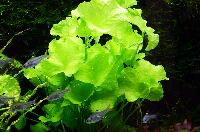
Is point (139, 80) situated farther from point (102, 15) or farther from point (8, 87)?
point (8, 87)

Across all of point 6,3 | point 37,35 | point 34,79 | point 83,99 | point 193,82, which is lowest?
point 83,99

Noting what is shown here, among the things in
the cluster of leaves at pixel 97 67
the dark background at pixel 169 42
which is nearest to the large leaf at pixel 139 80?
the cluster of leaves at pixel 97 67

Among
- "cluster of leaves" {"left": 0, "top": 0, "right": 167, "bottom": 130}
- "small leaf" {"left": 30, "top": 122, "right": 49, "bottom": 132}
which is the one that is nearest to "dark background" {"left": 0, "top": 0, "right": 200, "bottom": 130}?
"cluster of leaves" {"left": 0, "top": 0, "right": 167, "bottom": 130}

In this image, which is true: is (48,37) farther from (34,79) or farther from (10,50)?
(34,79)

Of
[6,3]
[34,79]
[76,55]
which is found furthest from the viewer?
[6,3]

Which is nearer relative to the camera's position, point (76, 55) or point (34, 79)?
point (76, 55)

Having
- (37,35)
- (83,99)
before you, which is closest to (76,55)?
(83,99)

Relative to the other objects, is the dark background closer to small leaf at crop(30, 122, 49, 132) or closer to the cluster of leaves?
the cluster of leaves
